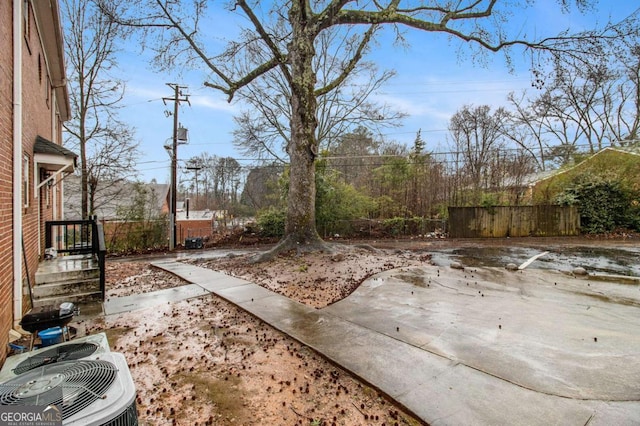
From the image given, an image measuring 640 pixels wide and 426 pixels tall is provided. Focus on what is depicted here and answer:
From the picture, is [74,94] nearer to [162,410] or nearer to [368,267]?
[368,267]

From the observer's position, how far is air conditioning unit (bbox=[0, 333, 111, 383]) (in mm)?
1825

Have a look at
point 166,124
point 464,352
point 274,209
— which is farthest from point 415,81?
point 464,352

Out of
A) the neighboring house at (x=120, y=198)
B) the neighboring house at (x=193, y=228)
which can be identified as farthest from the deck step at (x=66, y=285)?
the neighboring house at (x=193, y=228)

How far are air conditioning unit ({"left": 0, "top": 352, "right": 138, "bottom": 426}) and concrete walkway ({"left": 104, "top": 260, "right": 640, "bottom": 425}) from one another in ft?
6.14

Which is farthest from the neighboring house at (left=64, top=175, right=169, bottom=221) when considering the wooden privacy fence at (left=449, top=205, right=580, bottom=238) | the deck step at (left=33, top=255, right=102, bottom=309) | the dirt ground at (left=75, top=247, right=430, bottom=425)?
the wooden privacy fence at (left=449, top=205, right=580, bottom=238)

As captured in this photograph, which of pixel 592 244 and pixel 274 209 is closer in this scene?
pixel 592 244

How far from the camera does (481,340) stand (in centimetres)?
332

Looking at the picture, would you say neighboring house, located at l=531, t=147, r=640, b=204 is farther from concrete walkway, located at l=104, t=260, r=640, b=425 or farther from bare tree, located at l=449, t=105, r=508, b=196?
concrete walkway, located at l=104, t=260, r=640, b=425

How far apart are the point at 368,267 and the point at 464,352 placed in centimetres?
379

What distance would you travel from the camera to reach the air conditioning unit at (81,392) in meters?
1.30

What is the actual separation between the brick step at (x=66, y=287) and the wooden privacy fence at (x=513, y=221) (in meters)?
12.8

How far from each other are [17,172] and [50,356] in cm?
351

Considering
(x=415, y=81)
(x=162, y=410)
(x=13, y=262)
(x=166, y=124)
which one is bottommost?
(x=162, y=410)

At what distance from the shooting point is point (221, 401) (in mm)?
2471
